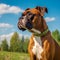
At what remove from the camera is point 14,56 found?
3.59 metres

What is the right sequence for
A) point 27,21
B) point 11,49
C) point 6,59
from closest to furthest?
point 27,21 < point 6,59 < point 11,49

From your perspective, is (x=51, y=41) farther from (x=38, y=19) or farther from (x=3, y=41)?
(x=3, y=41)

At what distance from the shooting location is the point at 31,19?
8.15 feet

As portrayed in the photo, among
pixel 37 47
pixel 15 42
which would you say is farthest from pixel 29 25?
pixel 15 42

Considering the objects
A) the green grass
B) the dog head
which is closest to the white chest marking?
the dog head

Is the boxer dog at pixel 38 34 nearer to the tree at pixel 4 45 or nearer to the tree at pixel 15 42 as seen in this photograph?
the tree at pixel 15 42

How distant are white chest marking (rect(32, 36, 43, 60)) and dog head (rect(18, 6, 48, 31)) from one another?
0.38 feet

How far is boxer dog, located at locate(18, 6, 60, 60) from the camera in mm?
2472

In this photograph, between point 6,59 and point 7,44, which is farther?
point 7,44

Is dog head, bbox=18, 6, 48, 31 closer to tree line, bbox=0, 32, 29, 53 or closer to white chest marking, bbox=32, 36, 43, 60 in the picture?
white chest marking, bbox=32, 36, 43, 60

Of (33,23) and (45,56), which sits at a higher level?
(33,23)

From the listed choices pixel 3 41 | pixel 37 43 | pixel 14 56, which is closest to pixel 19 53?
pixel 14 56

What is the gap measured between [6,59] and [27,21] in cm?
126

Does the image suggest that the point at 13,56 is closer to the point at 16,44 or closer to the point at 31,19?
→ the point at 16,44
